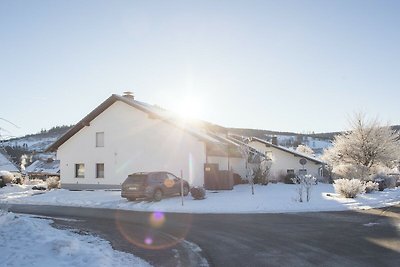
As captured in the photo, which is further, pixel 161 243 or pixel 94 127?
pixel 94 127

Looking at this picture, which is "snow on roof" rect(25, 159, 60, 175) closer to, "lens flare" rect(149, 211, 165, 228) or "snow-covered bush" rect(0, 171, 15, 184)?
"snow-covered bush" rect(0, 171, 15, 184)

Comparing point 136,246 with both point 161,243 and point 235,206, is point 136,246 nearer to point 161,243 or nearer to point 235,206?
point 161,243

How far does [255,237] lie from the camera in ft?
36.2

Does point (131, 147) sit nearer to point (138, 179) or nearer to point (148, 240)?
point (138, 179)

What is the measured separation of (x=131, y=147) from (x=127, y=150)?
45 cm

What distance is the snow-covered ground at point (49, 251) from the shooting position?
7.40m

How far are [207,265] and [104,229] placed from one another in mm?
5856

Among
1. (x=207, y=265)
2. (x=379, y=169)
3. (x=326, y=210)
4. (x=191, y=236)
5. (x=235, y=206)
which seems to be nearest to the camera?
(x=207, y=265)

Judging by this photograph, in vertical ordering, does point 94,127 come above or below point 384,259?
above

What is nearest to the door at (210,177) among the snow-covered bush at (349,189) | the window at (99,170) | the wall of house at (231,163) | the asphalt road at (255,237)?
the wall of house at (231,163)

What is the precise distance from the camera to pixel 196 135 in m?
28.5

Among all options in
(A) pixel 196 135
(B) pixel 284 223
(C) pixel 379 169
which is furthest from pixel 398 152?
(B) pixel 284 223

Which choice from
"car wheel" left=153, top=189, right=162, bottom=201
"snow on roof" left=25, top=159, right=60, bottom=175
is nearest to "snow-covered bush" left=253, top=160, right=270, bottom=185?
"car wheel" left=153, top=189, right=162, bottom=201

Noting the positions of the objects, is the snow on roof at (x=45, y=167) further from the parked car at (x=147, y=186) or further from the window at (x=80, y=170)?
the parked car at (x=147, y=186)
